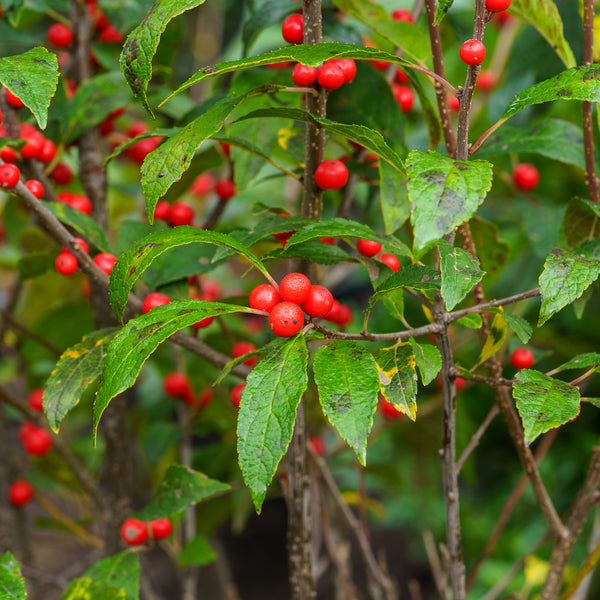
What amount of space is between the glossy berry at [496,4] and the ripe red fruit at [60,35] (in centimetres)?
74

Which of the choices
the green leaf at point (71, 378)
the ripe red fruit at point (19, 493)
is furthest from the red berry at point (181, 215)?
the ripe red fruit at point (19, 493)

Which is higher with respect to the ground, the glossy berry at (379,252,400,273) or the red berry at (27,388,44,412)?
the glossy berry at (379,252,400,273)

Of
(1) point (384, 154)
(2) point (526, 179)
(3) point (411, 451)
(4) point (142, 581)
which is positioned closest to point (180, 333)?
(1) point (384, 154)

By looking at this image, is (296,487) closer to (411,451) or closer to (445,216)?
(445,216)

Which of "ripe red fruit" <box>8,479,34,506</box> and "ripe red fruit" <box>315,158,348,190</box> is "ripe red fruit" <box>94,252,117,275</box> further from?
"ripe red fruit" <box>8,479,34,506</box>

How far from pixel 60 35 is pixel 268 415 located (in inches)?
32.2

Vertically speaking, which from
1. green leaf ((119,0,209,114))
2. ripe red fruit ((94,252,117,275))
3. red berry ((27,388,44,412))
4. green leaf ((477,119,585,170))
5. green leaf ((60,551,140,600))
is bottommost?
red berry ((27,388,44,412))

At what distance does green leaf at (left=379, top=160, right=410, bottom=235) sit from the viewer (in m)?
0.65

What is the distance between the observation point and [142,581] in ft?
3.12

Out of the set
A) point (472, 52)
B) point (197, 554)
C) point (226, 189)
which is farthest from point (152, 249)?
point (197, 554)

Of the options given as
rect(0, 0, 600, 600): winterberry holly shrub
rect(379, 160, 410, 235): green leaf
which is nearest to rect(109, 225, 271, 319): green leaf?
rect(0, 0, 600, 600): winterberry holly shrub

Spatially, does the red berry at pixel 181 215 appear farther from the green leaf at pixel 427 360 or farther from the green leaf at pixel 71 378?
the green leaf at pixel 427 360

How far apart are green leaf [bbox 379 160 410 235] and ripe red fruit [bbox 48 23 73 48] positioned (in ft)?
2.06

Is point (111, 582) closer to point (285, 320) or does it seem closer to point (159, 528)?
point (159, 528)
